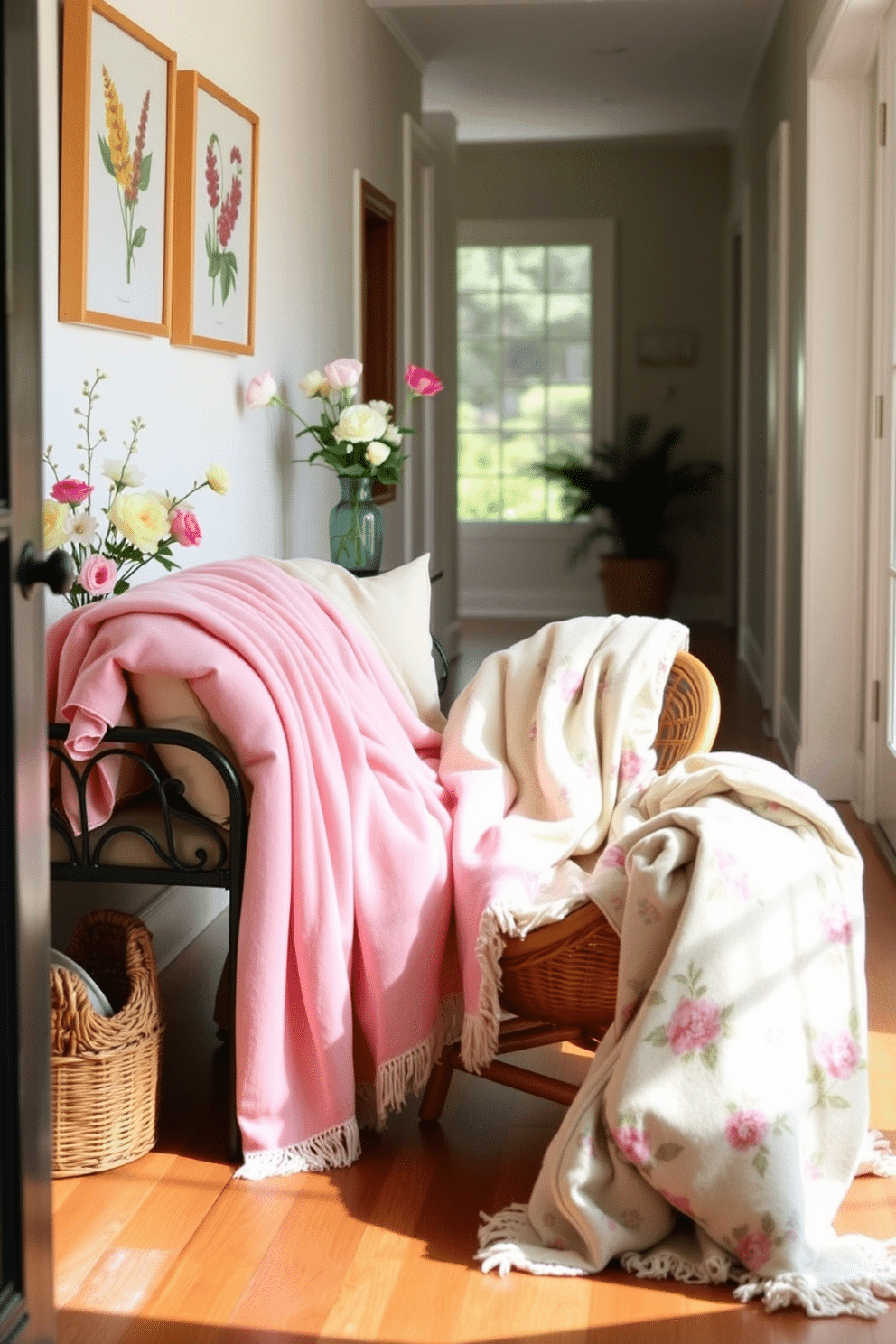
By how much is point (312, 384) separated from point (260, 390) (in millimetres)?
352

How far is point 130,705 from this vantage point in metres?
2.49

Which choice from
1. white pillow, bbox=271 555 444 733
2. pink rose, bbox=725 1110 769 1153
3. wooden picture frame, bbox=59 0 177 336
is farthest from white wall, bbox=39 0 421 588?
pink rose, bbox=725 1110 769 1153

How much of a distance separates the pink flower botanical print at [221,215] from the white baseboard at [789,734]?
242 cm

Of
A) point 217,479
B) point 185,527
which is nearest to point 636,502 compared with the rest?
point 217,479

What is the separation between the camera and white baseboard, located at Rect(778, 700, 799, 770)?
17.1ft

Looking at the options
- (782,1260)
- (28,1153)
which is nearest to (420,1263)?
(782,1260)

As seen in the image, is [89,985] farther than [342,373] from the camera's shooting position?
No

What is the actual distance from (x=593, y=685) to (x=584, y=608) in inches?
262

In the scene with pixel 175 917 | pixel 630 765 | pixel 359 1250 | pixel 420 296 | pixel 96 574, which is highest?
pixel 420 296

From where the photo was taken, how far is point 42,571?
1517 mm

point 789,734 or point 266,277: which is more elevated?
point 266,277

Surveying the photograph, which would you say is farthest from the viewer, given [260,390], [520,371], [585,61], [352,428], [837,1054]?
[520,371]

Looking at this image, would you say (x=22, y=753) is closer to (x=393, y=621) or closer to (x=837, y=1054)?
(x=837, y=1054)

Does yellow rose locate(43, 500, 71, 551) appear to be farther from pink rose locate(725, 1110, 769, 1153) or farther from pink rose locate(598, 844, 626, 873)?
pink rose locate(725, 1110, 769, 1153)
